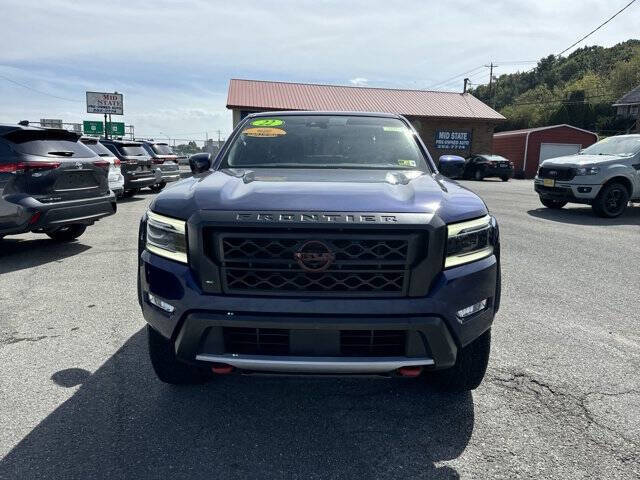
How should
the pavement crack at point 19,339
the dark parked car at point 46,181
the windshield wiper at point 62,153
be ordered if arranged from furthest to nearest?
the windshield wiper at point 62,153, the dark parked car at point 46,181, the pavement crack at point 19,339

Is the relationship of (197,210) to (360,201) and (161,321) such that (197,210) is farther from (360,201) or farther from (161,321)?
(360,201)

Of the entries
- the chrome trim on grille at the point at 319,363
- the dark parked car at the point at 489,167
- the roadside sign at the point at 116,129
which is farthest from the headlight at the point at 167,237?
the roadside sign at the point at 116,129

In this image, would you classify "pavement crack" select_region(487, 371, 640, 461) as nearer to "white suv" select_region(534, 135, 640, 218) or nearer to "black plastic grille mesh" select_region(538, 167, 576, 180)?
"white suv" select_region(534, 135, 640, 218)

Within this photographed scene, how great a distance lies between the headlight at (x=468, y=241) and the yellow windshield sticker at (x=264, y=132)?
76.1 inches

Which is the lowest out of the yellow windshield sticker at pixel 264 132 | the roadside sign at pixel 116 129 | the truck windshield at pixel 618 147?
the yellow windshield sticker at pixel 264 132

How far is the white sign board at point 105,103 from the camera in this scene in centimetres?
4419

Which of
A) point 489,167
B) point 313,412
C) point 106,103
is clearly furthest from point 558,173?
point 106,103

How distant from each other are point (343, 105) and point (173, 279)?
30.0 m

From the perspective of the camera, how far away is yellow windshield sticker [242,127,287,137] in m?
3.79

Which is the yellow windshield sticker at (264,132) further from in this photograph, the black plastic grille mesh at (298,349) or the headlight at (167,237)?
the black plastic grille mesh at (298,349)

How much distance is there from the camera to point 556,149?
1267 inches

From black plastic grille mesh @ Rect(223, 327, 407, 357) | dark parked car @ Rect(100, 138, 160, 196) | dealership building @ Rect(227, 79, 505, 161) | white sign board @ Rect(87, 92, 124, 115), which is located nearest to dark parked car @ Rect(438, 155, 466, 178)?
black plastic grille mesh @ Rect(223, 327, 407, 357)

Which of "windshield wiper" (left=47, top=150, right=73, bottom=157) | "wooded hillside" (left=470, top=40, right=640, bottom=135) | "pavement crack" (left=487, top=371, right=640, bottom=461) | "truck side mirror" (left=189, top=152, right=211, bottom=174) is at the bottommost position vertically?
"pavement crack" (left=487, top=371, right=640, bottom=461)

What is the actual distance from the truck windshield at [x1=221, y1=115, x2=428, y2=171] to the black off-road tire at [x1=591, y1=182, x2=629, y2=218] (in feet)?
27.0
